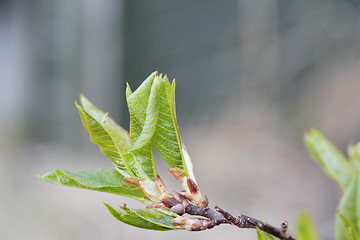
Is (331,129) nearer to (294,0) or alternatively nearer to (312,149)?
(294,0)

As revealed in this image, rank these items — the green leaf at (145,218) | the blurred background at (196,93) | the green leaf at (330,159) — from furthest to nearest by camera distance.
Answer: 1. the blurred background at (196,93)
2. the green leaf at (330,159)
3. the green leaf at (145,218)

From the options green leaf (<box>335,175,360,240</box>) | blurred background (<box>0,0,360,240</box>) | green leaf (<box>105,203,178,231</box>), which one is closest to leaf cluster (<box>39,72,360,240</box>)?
green leaf (<box>105,203,178,231</box>)

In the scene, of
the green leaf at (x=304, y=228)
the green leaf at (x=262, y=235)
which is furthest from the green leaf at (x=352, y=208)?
the green leaf at (x=262, y=235)

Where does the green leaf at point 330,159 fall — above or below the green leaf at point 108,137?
above

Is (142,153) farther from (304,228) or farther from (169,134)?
(304,228)

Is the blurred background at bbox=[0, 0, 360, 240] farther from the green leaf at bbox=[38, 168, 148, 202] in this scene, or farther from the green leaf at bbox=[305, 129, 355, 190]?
the green leaf at bbox=[38, 168, 148, 202]

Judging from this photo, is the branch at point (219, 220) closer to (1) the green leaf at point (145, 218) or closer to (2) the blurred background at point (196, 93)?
Answer: (1) the green leaf at point (145, 218)

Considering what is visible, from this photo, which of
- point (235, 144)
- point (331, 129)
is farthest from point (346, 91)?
point (235, 144)
